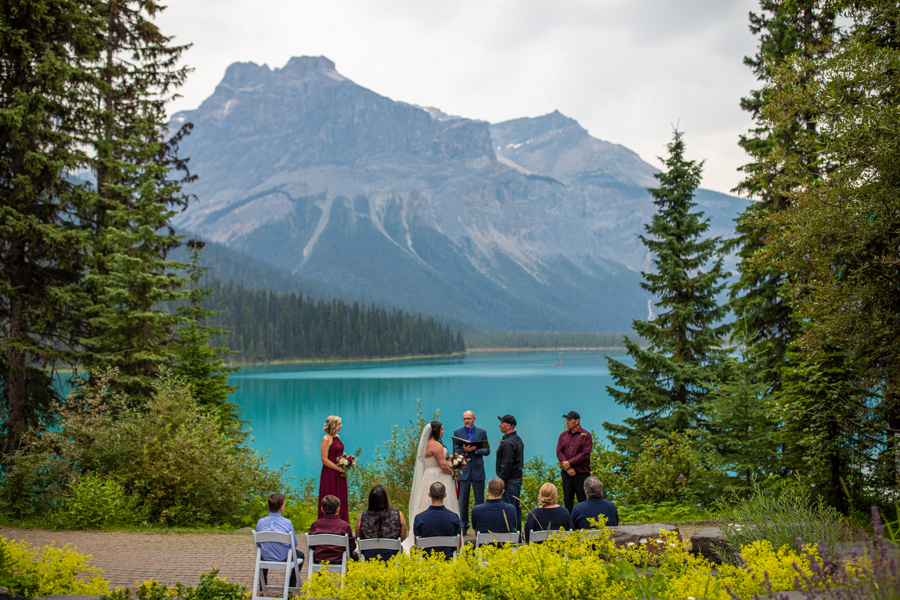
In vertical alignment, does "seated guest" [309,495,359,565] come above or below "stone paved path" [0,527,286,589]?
above

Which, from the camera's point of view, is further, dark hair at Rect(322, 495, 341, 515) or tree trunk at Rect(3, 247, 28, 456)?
tree trunk at Rect(3, 247, 28, 456)

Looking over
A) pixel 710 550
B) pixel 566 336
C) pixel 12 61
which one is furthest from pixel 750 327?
pixel 566 336

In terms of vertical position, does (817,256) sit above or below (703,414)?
above

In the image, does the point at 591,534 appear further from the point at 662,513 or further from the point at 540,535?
the point at 662,513

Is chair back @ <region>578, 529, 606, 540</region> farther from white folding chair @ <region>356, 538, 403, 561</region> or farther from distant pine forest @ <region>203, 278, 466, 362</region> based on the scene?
distant pine forest @ <region>203, 278, 466, 362</region>

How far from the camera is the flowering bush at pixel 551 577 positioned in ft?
12.5

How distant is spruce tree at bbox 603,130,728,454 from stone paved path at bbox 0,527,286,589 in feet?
27.9

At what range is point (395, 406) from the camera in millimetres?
39625

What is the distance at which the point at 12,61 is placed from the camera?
11.0 meters

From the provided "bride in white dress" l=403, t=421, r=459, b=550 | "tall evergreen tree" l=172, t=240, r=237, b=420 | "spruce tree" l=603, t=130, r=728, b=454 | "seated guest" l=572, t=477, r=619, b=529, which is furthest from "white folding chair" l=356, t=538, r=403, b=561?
"tall evergreen tree" l=172, t=240, r=237, b=420

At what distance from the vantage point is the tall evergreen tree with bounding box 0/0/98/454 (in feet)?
34.6

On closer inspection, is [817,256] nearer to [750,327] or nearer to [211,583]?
[750,327]

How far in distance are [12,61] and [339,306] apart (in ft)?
349

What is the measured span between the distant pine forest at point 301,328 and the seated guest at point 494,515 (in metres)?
100
